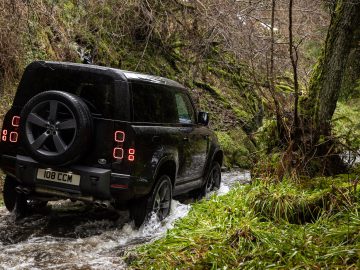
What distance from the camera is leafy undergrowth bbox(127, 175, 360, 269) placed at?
427 centimetres

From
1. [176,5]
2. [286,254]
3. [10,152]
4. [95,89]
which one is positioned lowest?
[286,254]

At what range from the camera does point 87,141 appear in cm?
567

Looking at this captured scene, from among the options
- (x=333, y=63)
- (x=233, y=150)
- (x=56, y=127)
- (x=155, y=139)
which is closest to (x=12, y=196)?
(x=56, y=127)

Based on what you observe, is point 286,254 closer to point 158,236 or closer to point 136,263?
point 136,263

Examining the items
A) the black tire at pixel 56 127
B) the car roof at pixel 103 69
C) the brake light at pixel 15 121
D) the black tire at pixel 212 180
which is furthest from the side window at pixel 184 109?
the brake light at pixel 15 121

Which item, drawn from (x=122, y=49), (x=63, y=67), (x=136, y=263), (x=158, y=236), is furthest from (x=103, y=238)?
(x=122, y=49)

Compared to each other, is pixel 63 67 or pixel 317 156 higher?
pixel 63 67

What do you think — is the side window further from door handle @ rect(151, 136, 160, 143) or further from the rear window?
the rear window

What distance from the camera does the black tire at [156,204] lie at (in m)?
6.16

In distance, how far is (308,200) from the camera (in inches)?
220

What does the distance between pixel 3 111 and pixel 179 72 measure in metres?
6.77

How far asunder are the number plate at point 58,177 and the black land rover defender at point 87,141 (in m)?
0.01

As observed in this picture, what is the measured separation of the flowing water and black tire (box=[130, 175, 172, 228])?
0.11 metres

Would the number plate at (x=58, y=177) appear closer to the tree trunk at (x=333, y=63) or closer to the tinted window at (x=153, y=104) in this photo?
the tinted window at (x=153, y=104)
